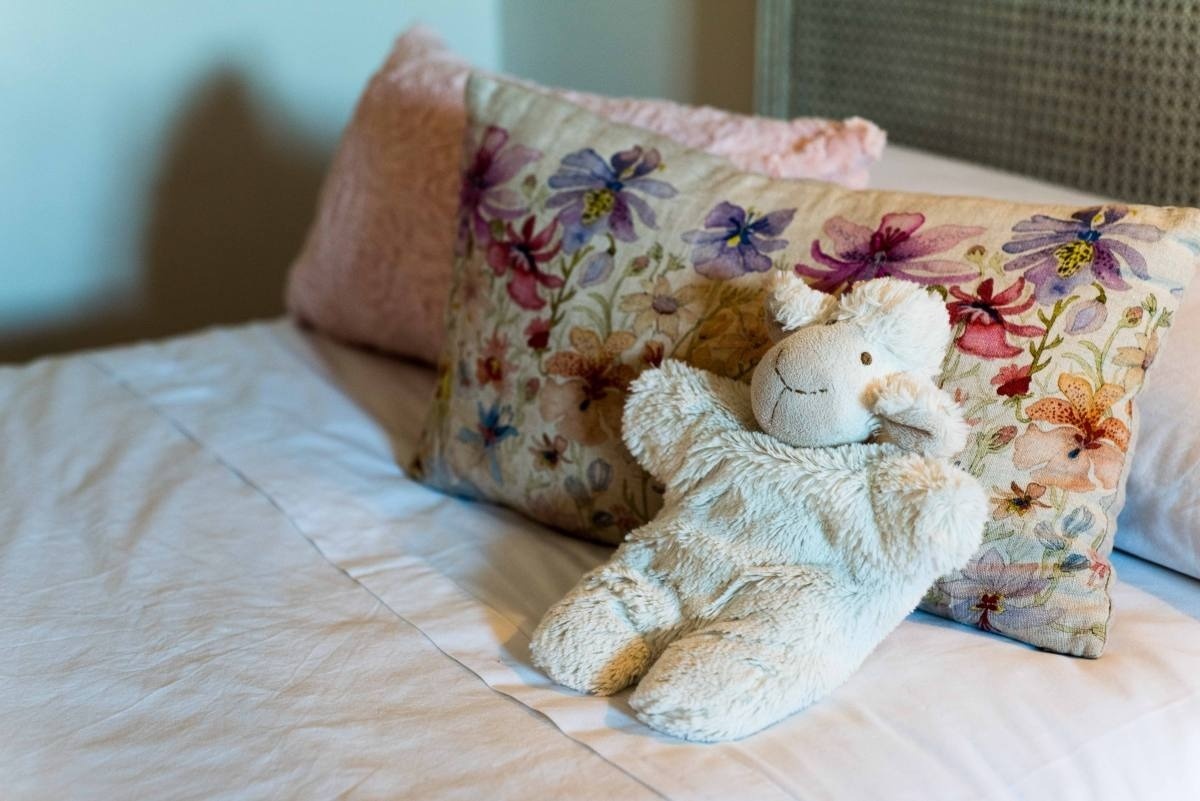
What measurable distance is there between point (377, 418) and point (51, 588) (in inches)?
15.8

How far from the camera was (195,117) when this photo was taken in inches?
76.7

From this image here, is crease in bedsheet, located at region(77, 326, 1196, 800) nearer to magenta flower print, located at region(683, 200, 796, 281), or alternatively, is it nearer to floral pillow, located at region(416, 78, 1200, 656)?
floral pillow, located at region(416, 78, 1200, 656)

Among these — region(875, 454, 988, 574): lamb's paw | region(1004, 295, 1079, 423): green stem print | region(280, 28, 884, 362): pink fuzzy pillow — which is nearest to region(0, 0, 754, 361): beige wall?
region(280, 28, 884, 362): pink fuzzy pillow

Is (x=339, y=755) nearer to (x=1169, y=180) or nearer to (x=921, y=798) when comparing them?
(x=921, y=798)

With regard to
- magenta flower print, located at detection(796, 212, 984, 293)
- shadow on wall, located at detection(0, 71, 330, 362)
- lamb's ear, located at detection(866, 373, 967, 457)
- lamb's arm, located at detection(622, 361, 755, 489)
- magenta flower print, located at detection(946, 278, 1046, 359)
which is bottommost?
shadow on wall, located at detection(0, 71, 330, 362)

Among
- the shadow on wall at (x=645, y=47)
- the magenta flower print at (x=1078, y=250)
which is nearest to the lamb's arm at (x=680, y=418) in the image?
the magenta flower print at (x=1078, y=250)

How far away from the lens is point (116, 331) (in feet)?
Answer: 6.57

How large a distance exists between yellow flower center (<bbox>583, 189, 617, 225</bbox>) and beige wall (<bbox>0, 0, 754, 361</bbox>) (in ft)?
2.67

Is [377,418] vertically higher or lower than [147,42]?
lower

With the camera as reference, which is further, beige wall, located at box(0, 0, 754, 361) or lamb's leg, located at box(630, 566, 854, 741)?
beige wall, located at box(0, 0, 754, 361)

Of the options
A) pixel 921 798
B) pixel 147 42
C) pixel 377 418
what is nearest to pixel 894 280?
pixel 921 798

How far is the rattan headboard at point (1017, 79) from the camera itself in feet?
3.84

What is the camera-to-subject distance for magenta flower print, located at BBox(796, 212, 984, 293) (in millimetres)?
870

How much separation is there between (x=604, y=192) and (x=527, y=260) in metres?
0.09
